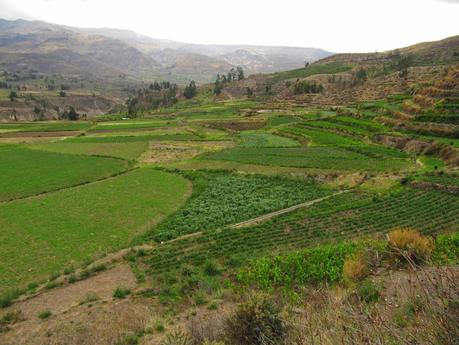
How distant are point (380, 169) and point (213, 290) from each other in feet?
96.8

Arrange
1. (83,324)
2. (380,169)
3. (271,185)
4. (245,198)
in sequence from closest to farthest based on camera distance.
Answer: (83,324)
(245,198)
(271,185)
(380,169)

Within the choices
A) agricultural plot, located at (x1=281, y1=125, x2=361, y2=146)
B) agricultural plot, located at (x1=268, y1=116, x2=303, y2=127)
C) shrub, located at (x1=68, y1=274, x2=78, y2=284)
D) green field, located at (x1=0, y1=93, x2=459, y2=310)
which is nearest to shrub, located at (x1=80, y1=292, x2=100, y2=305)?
shrub, located at (x1=68, y1=274, x2=78, y2=284)

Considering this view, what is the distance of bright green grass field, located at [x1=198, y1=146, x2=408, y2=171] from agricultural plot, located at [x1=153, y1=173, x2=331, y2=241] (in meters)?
7.23

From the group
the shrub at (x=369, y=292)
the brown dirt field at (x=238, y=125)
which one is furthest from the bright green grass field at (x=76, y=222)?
the brown dirt field at (x=238, y=125)

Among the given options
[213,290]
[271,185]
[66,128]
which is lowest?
[66,128]

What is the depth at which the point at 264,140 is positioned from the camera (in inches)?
2490

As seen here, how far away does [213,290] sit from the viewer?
54.5 ft

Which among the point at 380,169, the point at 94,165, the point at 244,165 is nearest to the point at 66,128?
the point at 94,165

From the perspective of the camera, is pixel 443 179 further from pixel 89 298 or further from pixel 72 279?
pixel 72 279

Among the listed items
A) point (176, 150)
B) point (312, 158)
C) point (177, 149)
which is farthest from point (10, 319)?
point (177, 149)

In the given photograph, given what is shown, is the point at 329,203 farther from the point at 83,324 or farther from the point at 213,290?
the point at 83,324

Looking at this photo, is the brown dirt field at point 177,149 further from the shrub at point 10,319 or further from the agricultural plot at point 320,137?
the shrub at point 10,319

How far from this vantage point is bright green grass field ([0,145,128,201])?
36.5 meters

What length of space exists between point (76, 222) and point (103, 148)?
35893 mm
